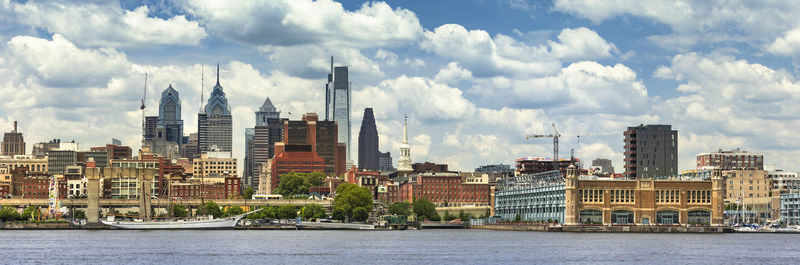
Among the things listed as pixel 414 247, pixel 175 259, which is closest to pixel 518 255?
pixel 414 247

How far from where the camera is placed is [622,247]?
148000 mm

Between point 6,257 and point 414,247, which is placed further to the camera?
point 414,247

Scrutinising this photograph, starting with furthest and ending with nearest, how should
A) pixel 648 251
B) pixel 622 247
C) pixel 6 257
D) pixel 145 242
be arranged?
1. pixel 145 242
2. pixel 622 247
3. pixel 648 251
4. pixel 6 257

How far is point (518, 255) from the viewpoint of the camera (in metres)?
131

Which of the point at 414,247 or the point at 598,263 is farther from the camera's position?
the point at 414,247

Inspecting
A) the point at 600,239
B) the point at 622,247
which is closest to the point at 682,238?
the point at 600,239

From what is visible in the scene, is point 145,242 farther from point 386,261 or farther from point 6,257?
point 386,261

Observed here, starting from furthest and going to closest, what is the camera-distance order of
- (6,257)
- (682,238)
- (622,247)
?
1. (682,238)
2. (622,247)
3. (6,257)

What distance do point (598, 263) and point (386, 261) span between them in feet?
69.9

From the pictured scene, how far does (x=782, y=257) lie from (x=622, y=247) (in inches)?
905

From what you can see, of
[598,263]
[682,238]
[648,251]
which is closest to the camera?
[598,263]

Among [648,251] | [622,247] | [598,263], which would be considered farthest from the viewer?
[622,247]

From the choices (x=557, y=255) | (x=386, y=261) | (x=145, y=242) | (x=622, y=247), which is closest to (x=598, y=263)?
(x=557, y=255)

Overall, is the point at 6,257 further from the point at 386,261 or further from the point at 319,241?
the point at 319,241
